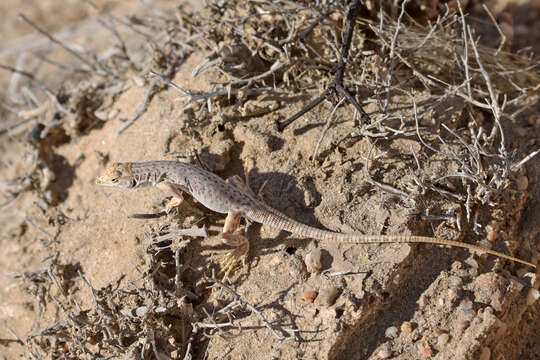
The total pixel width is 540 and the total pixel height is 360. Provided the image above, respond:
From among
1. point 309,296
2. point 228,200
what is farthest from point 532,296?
point 228,200

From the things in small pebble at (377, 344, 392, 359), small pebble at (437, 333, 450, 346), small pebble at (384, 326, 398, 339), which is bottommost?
small pebble at (377, 344, 392, 359)

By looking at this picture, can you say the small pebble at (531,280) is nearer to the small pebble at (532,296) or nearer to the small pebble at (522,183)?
the small pebble at (532,296)

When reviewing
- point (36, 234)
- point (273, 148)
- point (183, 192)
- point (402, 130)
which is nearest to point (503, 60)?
point (402, 130)

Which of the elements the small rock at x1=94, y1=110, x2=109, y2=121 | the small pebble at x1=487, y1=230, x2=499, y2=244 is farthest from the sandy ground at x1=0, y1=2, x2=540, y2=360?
the small rock at x1=94, y1=110, x2=109, y2=121

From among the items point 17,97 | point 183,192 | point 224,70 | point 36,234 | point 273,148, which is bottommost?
point 36,234

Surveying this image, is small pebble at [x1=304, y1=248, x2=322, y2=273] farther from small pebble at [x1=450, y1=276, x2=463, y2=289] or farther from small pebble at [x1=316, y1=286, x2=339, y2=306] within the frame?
small pebble at [x1=450, y1=276, x2=463, y2=289]

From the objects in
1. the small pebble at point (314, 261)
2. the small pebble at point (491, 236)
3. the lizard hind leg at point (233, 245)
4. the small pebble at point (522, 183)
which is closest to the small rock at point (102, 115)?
the lizard hind leg at point (233, 245)

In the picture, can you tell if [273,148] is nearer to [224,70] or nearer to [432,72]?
[224,70]

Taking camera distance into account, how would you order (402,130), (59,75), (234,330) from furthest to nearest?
(59,75) → (402,130) → (234,330)
